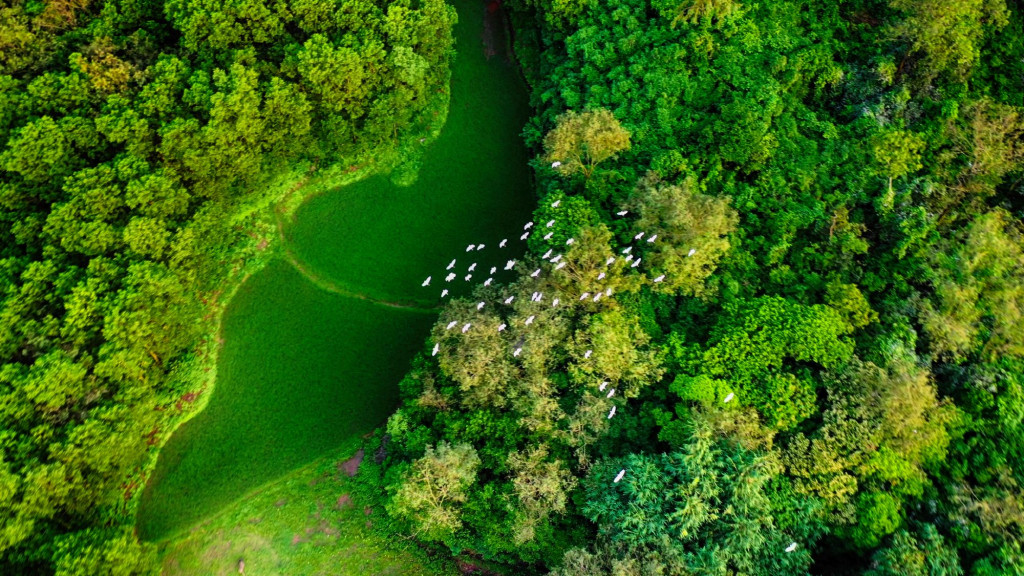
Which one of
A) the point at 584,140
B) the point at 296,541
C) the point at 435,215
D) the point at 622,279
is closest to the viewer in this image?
the point at 622,279

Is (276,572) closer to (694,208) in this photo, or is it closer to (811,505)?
(811,505)

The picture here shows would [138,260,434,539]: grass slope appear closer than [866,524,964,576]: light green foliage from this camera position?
No

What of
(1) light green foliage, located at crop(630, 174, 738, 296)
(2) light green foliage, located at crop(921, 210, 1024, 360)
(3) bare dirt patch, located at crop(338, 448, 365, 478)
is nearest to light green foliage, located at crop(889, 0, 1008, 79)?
(2) light green foliage, located at crop(921, 210, 1024, 360)

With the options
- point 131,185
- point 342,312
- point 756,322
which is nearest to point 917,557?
point 756,322

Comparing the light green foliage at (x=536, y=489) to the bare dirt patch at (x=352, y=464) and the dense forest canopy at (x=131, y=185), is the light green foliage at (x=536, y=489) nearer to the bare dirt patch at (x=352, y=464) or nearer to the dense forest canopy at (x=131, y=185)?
the bare dirt patch at (x=352, y=464)

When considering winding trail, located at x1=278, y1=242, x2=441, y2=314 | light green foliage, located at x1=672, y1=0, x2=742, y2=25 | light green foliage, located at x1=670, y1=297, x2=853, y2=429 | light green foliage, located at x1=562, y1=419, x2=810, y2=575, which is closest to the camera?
light green foliage, located at x1=562, y1=419, x2=810, y2=575

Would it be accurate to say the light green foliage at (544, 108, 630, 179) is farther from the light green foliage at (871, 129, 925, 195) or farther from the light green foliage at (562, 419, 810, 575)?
the light green foliage at (562, 419, 810, 575)

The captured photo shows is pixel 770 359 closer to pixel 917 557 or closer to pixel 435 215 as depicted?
pixel 917 557

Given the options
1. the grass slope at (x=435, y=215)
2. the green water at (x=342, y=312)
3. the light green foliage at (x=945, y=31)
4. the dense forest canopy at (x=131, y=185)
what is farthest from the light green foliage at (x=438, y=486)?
the light green foliage at (x=945, y=31)
